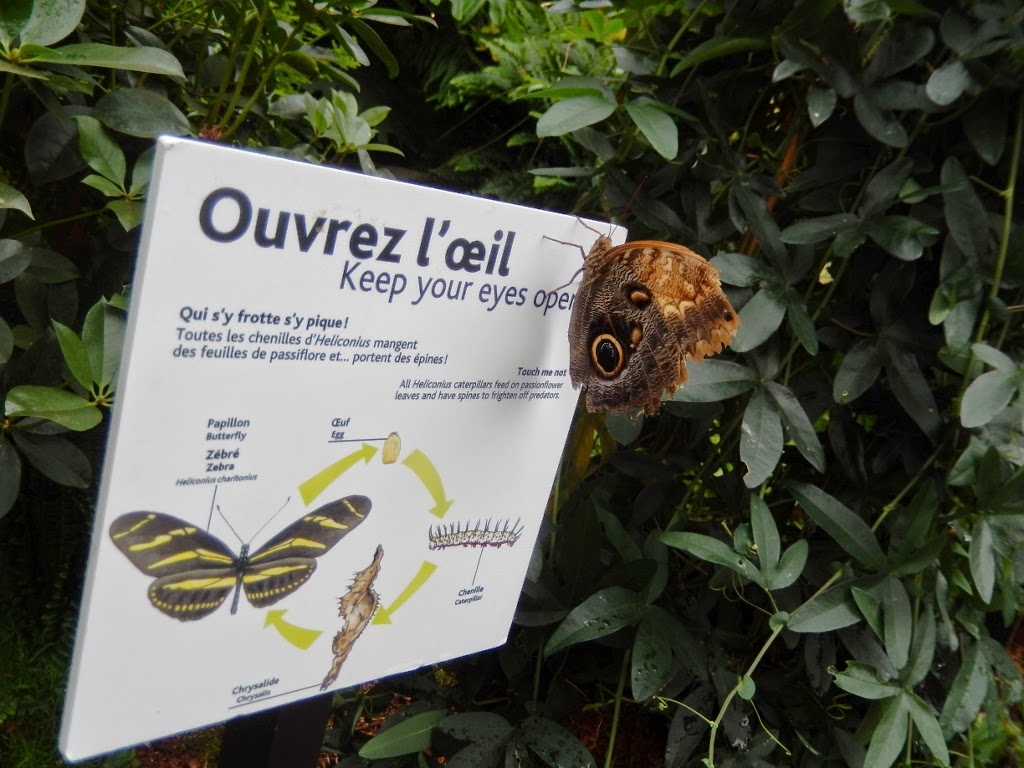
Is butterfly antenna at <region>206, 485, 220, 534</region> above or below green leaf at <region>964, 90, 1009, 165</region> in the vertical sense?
below

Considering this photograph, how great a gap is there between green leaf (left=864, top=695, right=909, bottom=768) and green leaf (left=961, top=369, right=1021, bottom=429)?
0.32 m

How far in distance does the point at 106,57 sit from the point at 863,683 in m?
0.96

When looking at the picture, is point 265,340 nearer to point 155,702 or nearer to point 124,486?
point 124,486

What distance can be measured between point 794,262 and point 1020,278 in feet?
0.84

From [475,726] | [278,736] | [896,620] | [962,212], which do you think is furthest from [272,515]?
[962,212]

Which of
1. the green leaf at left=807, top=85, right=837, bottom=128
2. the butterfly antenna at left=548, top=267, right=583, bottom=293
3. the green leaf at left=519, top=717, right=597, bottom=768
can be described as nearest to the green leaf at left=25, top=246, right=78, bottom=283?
the butterfly antenna at left=548, top=267, right=583, bottom=293

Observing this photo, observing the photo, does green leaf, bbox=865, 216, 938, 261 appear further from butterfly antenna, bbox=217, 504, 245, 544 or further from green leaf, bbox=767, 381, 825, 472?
butterfly antenna, bbox=217, 504, 245, 544

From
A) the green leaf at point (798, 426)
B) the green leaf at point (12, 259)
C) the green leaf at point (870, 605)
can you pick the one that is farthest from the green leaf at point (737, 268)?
the green leaf at point (12, 259)

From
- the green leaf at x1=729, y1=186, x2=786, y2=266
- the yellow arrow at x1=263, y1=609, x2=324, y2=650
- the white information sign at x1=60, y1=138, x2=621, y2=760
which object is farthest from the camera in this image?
the green leaf at x1=729, y1=186, x2=786, y2=266

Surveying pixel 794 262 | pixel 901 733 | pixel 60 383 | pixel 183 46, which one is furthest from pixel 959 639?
pixel 183 46

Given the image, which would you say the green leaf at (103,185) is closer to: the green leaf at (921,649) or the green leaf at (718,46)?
the green leaf at (718,46)

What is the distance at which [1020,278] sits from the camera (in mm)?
874

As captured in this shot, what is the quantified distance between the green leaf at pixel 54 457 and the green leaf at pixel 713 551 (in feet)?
1.99

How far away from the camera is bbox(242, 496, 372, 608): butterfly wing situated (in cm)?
55
